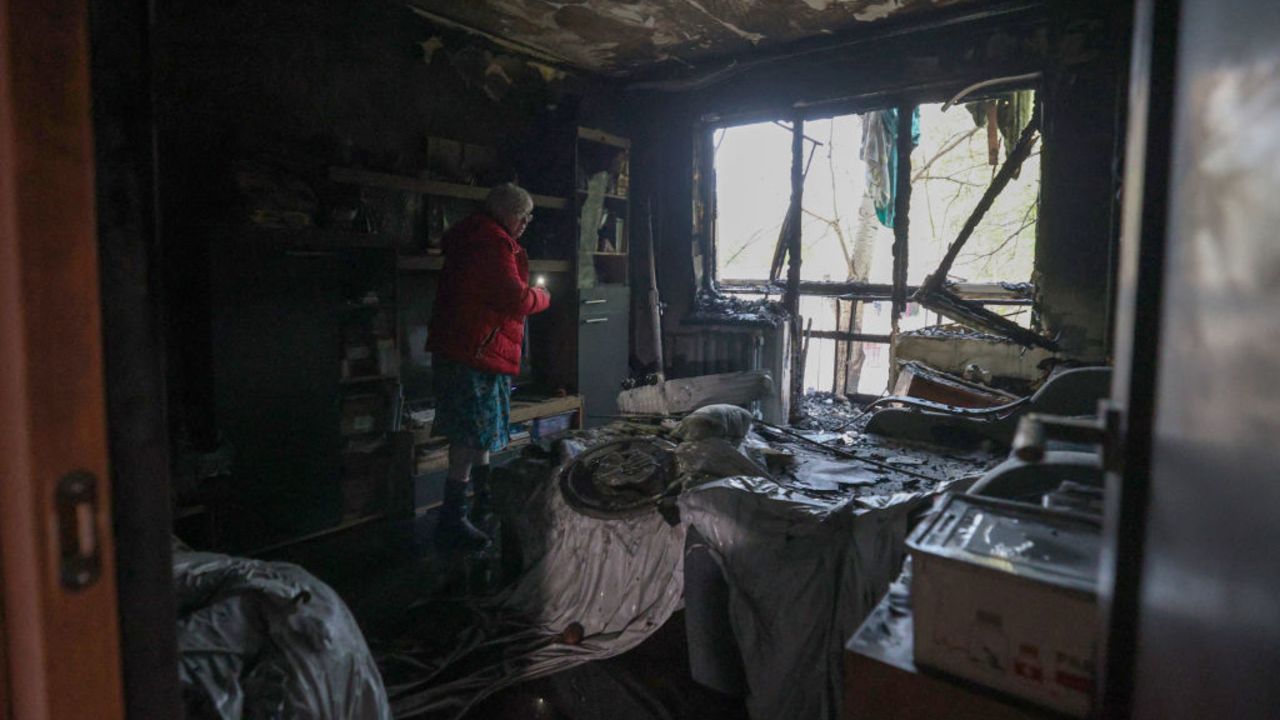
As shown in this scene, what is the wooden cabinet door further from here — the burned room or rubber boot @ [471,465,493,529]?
rubber boot @ [471,465,493,529]

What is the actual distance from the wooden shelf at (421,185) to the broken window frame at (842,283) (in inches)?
46.4

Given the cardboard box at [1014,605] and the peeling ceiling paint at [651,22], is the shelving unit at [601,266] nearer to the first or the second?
the peeling ceiling paint at [651,22]

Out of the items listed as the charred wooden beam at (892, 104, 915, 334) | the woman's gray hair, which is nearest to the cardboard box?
the woman's gray hair

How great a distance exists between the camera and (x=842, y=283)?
4.51m

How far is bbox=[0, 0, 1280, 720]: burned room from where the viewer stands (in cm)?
54

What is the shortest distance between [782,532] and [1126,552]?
1.28 m

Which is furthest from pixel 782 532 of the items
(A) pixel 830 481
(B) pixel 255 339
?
(B) pixel 255 339

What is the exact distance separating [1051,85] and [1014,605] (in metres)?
3.42

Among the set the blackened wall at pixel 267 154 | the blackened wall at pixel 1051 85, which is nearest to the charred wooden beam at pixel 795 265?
the blackened wall at pixel 1051 85

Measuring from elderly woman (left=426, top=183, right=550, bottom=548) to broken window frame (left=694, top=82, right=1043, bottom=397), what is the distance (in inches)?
87.6

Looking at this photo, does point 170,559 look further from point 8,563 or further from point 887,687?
point 887,687

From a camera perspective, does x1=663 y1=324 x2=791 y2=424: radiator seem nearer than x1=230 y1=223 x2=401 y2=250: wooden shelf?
No

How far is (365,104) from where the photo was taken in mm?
3508

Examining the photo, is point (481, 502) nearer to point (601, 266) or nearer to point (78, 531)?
point (601, 266)
